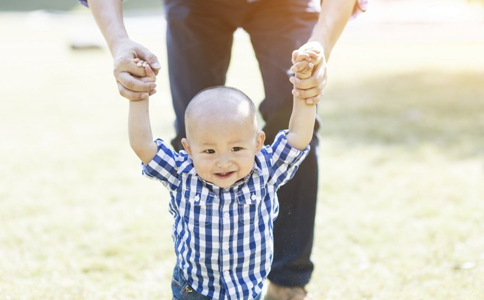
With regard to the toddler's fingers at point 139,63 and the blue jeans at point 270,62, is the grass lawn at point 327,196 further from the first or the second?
the toddler's fingers at point 139,63

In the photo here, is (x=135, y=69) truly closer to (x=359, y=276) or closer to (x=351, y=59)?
(x=359, y=276)

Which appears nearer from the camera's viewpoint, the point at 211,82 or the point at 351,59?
the point at 211,82

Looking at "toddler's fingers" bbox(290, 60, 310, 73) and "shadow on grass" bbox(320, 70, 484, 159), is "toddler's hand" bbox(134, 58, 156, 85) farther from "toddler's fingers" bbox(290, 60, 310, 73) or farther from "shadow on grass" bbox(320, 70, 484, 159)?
"shadow on grass" bbox(320, 70, 484, 159)

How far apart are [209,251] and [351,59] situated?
8899 mm

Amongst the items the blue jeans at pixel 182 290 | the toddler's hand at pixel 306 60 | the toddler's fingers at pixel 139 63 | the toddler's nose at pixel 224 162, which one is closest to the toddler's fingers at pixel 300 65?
the toddler's hand at pixel 306 60

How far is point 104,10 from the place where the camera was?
194 centimetres

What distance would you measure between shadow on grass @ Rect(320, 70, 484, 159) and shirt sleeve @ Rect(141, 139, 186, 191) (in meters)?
3.24

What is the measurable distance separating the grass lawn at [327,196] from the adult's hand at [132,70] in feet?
3.62

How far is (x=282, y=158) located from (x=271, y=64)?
0.49 meters

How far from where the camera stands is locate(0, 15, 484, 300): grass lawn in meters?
2.66

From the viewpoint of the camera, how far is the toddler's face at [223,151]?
1.77m

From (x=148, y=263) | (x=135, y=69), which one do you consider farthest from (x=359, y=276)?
(x=135, y=69)

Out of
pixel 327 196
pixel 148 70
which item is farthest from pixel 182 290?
pixel 327 196

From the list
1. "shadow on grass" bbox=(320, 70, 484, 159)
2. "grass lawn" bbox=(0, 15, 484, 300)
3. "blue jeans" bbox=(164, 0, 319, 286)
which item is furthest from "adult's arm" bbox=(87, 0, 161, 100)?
"shadow on grass" bbox=(320, 70, 484, 159)
